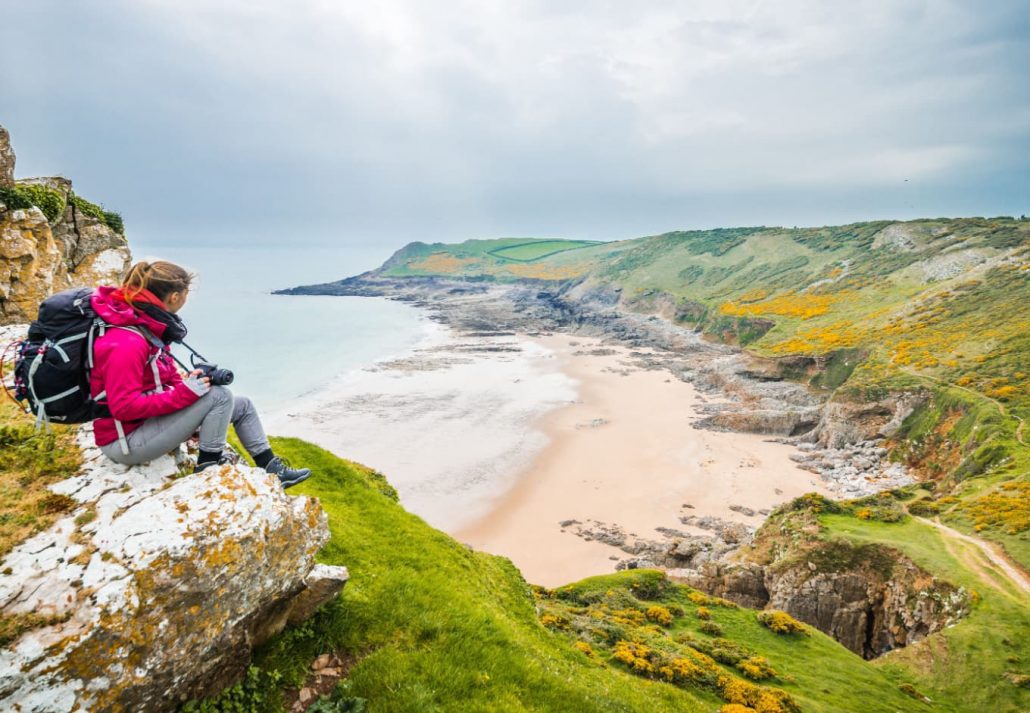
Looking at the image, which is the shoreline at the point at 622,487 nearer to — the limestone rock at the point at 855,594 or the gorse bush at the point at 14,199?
the limestone rock at the point at 855,594

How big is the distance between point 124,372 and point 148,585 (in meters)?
2.26

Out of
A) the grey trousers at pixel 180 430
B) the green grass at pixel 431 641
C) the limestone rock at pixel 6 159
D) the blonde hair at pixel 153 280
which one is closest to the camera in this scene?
the blonde hair at pixel 153 280

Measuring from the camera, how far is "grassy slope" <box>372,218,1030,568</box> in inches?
1209

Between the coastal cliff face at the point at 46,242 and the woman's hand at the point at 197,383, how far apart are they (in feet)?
46.5

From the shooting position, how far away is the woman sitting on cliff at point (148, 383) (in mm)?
5312

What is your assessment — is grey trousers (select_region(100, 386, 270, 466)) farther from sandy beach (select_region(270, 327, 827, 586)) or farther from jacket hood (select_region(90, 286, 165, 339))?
sandy beach (select_region(270, 327, 827, 586))

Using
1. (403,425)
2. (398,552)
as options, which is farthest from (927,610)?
(403,425)

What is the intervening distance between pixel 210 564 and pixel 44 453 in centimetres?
278

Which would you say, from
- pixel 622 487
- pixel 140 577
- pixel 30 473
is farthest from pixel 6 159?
pixel 622 487

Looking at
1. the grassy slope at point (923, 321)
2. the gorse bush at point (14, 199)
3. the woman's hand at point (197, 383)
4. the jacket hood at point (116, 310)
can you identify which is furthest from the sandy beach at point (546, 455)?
the jacket hood at point (116, 310)

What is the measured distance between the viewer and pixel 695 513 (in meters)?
33.4

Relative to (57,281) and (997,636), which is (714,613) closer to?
(997,636)

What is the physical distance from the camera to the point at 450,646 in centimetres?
769

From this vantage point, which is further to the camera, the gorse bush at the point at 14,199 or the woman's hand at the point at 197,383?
the gorse bush at the point at 14,199
